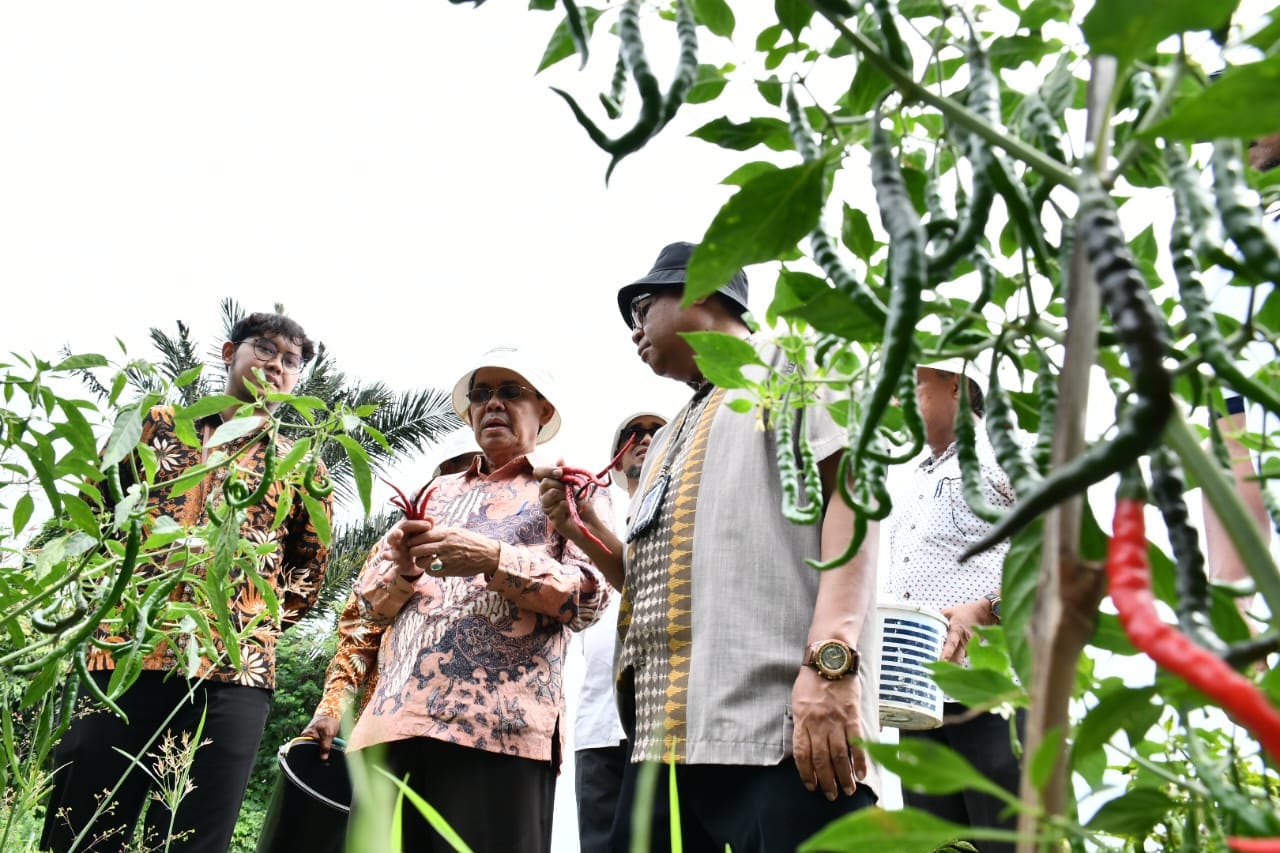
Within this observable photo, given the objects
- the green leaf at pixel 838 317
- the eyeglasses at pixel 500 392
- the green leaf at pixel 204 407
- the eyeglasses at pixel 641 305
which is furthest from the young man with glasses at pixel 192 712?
the green leaf at pixel 838 317

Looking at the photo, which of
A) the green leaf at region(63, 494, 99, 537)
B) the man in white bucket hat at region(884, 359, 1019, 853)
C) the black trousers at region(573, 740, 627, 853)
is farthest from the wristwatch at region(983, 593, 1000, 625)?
the green leaf at region(63, 494, 99, 537)

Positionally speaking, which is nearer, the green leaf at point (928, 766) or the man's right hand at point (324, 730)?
the green leaf at point (928, 766)

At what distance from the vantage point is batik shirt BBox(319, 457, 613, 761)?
2.09 m

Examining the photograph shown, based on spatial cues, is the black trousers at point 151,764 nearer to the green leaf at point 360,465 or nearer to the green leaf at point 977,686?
the green leaf at point 360,465

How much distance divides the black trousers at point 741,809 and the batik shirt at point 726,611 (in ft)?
0.12

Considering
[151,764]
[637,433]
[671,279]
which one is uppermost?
[637,433]

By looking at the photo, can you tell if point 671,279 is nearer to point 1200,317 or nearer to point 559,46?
point 559,46

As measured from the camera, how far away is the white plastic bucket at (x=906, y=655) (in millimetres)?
1821

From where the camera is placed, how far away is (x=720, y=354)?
0.65 meters

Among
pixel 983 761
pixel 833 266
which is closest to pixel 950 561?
pixel 983 761

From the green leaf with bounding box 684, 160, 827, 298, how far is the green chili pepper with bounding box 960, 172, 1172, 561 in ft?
0.49

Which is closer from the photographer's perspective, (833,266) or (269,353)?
(833,266)

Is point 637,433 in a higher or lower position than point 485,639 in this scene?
higher

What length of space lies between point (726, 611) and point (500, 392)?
1.31m
